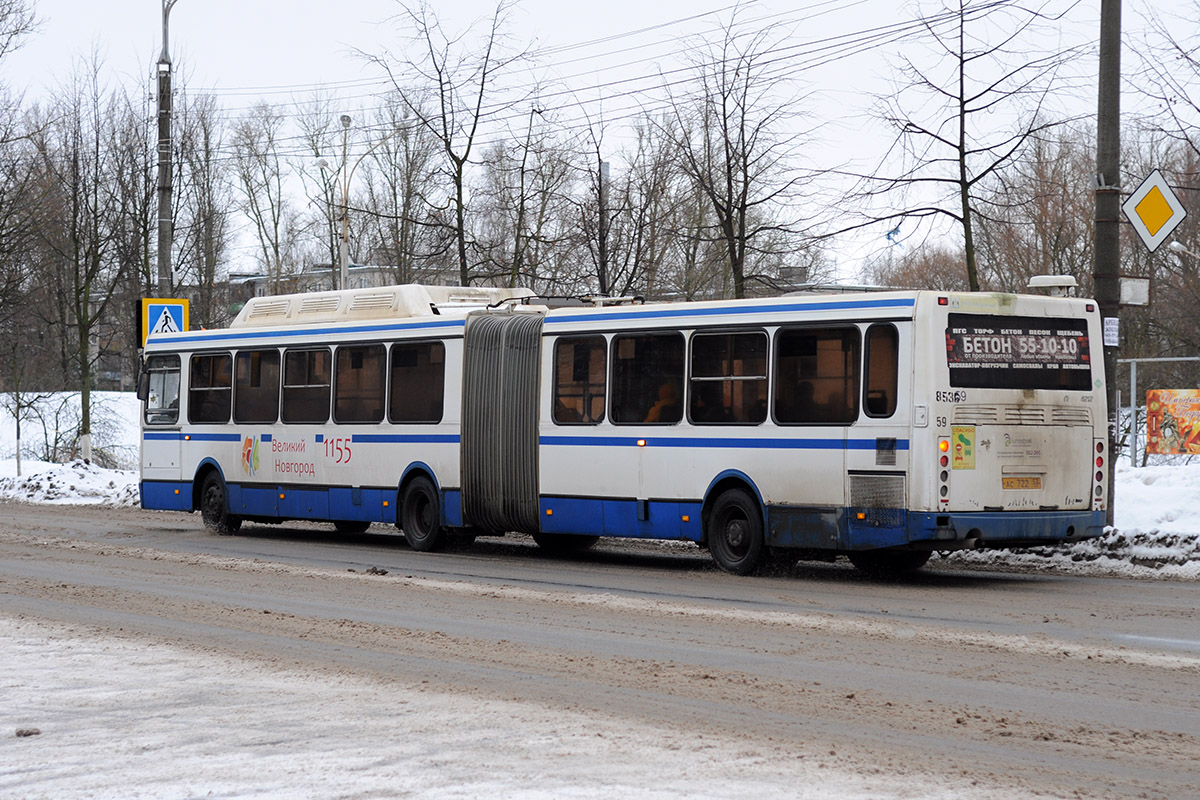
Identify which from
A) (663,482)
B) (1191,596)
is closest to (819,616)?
(1191,596)

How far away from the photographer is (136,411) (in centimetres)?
6612

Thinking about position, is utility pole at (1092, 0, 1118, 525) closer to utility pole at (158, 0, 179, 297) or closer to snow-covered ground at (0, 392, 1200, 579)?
snow-covered ground at (0, 392, 1200, 579)

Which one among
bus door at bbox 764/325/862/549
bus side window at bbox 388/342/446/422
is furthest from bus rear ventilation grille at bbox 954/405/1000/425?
bus side window at bbox 388/342/446/422

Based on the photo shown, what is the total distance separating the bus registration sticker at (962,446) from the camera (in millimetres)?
14328

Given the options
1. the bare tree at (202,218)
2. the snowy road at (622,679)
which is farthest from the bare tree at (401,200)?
the snowy road at (622,679)

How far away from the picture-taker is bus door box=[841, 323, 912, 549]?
1445 centimetres

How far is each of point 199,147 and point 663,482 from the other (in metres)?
42.2

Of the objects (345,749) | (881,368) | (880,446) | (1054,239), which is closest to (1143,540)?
(880,446)

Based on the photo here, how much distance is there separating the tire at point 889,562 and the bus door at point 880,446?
112 cm

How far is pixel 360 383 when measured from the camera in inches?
815

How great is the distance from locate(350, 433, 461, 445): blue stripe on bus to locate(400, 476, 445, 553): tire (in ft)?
1.71

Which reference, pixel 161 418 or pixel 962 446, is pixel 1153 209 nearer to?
pixel 962 446

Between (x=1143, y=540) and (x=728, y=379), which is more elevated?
(x=728, y=379)

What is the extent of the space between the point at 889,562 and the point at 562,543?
16.4 ft
